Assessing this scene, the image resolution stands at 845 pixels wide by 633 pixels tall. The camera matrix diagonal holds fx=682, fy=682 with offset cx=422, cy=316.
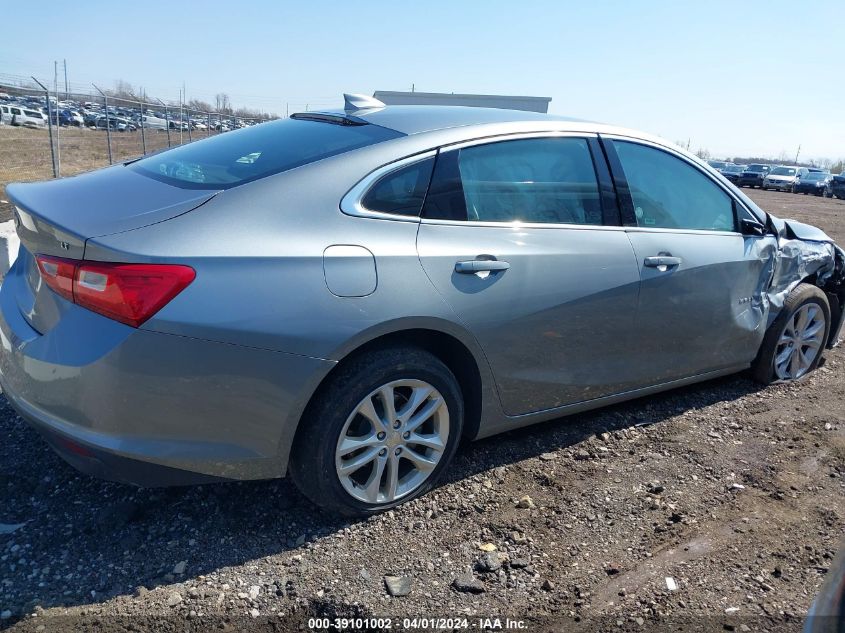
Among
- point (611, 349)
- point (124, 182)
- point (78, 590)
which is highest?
point (124, 182)

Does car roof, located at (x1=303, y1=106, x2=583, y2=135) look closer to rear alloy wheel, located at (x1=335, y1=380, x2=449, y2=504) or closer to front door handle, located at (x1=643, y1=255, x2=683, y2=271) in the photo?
front door handle, located at (x1=643, y1=255, x2=683, y2=271)

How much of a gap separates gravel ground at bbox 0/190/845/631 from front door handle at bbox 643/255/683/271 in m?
0.98

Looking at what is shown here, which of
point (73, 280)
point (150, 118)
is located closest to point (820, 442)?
point (73, 280)

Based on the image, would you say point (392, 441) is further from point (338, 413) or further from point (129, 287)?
point (129, 287)

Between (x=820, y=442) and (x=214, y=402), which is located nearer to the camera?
(x=214, y=402)

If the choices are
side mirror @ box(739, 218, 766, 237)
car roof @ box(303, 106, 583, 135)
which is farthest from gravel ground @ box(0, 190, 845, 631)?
car roof @ box(303, 106, 583, 135)

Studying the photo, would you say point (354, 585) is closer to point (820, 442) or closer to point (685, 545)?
point (685, 545)

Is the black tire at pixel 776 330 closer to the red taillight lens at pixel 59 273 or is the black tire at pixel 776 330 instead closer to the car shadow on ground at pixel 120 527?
the car shadow on ground at pixel 120 527

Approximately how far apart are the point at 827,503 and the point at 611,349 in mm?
1241

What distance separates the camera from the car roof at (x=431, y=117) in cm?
312

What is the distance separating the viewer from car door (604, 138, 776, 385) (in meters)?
3.62

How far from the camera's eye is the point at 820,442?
393cm

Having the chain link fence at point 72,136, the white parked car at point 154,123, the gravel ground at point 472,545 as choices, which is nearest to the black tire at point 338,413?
the gravel ground at point 472,545

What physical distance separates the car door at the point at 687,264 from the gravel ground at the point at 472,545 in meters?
0.60
